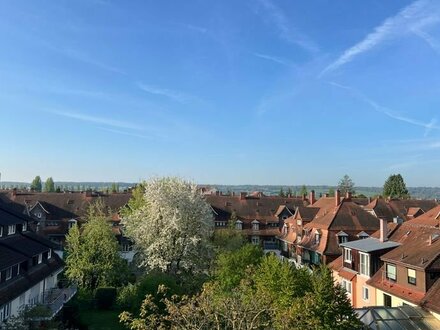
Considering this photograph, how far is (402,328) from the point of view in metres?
22.5

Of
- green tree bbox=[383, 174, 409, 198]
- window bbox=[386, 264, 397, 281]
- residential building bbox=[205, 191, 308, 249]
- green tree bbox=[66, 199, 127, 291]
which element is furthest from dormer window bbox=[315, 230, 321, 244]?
green tree bbox=[383, 174, 409, 198]

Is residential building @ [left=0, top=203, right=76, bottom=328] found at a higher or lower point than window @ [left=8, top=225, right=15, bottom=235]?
lower

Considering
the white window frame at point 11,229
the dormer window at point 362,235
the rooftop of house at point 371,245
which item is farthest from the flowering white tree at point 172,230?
the dormer window at point 362,235

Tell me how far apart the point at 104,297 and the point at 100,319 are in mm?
3427

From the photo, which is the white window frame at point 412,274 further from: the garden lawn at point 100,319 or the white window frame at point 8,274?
the white window frame at point 8,274

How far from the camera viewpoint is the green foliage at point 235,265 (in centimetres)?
2805

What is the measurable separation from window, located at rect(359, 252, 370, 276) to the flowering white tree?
13.9 meters

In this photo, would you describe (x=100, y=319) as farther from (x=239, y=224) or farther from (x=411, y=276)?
(x=239, y=224)

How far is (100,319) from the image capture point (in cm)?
3497

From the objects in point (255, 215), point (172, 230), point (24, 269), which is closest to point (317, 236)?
point (172, 230)

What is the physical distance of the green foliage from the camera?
92.0ft

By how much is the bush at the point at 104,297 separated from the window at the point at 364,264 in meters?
22.2

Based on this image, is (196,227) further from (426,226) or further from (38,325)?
(426,226)

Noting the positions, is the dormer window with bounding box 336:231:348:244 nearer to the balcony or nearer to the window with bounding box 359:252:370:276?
the window with bounding box 359:252:370:276
